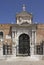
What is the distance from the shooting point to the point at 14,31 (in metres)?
27.2

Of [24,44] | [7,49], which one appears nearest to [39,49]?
[24,44]

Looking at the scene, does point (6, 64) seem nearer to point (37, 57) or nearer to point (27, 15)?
point (37, 57)

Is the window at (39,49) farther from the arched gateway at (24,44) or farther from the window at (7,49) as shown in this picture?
the window at (7,49)

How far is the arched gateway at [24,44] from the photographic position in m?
26.6

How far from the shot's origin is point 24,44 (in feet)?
88.3

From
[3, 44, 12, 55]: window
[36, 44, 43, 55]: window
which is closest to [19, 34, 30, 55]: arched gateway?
[36, 44, 43, 55]: window

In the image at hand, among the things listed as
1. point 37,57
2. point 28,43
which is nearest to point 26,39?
point 28,43

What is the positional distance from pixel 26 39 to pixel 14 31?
192cm

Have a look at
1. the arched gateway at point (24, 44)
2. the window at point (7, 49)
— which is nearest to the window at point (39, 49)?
the arched gateway at point (24, 44)

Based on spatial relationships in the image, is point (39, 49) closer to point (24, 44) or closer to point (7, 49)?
point (24, 44)

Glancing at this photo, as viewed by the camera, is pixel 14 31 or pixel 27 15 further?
pixel 27 15

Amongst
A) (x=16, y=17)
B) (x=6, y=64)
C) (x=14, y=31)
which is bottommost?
(x=6, y=64)

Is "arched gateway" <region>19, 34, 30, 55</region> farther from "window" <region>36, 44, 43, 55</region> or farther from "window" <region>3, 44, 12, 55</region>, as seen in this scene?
"window" <region>3, 44, 12, 55</region>

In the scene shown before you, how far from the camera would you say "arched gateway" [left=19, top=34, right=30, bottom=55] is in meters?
26.6
